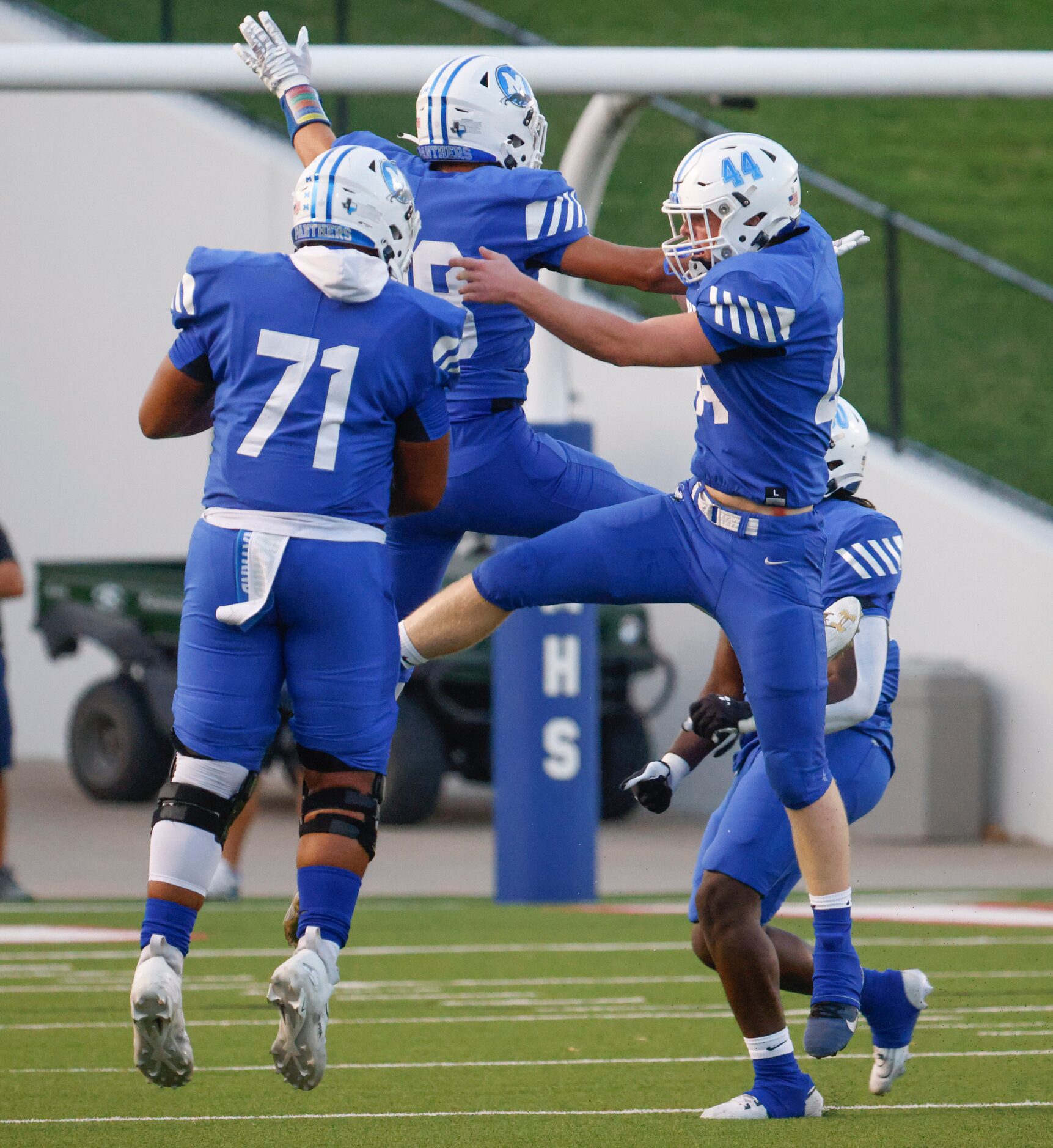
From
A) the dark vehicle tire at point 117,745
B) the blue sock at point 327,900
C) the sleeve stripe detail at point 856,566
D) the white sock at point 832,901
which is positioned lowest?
the dark vehicle tire at point 117,745

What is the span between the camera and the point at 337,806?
4734mm

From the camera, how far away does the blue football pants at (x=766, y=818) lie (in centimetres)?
532

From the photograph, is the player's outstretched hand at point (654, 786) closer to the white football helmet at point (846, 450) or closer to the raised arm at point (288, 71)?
the white football helmet at point (846, 450)

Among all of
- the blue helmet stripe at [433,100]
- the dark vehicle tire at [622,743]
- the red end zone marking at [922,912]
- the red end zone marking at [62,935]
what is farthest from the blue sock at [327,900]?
the dark vehicle tire at [622,743]

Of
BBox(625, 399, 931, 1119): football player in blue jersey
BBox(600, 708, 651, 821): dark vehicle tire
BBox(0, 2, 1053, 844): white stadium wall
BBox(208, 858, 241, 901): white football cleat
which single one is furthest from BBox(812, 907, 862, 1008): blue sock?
BBox(0, 2, 1053, 844): white stadium wall

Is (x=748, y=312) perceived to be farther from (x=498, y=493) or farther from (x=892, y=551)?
(x=892, y=551)

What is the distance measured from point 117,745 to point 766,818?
7389 mm

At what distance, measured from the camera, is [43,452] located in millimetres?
14141

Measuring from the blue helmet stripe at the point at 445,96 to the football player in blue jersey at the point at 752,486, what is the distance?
0.49m

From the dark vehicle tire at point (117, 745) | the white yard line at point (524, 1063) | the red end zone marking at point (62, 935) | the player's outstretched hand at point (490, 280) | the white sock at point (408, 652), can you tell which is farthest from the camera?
the dark vehicle tire at point (117, 745)

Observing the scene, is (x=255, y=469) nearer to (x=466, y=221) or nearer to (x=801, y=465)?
(x=466, y=221)

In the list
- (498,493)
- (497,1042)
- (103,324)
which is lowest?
(497,1042)

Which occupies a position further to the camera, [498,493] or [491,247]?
[498,493]

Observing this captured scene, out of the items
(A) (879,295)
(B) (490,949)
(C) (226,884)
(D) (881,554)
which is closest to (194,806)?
(D) (881,554)
